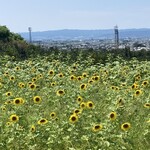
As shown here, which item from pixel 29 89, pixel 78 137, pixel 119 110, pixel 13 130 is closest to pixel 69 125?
pixel 78 137

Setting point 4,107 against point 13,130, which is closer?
point 13,130

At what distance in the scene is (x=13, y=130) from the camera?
15.4 ft

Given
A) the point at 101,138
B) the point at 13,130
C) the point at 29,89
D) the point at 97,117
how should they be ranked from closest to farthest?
the point at 101,138, the point at 13,130, the point at 97,117, the point at 29,89

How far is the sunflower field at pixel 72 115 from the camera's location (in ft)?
15.2

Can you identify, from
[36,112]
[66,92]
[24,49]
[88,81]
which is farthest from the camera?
[24,49]

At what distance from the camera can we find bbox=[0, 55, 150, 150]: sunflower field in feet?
15.2

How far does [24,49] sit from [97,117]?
18.6 meters

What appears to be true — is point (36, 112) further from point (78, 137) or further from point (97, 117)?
point (78, 137)

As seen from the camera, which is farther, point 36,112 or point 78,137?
point 36,112

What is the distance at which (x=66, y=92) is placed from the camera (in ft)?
22.1

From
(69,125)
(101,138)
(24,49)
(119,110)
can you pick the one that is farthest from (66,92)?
(24,49)

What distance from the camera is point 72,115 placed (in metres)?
5.06

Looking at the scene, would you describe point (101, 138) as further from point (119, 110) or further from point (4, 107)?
point (4, 107)

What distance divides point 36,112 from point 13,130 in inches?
60.0
